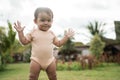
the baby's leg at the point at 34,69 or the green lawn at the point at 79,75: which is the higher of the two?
the baby's leg at the point at 34,69

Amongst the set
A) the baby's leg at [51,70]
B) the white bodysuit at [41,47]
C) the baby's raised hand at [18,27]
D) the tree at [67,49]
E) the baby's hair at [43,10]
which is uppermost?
the baby's hair at [43,10]

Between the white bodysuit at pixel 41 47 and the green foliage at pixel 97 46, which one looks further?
the green foliage at pixel 97 46

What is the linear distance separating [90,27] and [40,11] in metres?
37.6

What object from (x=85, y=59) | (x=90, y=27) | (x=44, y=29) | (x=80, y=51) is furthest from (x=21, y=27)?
(x=80, y=51)

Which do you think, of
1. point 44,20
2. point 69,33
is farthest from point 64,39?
point 44,20

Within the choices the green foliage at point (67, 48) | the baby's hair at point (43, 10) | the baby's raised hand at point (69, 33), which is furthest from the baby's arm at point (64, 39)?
the green foliage at point (67, 48)

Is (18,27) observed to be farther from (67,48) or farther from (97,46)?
(67,48)

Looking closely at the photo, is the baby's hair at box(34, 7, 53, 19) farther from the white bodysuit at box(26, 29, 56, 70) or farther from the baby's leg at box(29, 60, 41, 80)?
the baby's leg at box(29, 60, 41, 80)

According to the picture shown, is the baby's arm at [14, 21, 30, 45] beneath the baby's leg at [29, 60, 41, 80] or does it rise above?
above

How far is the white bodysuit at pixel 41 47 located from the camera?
4098mm

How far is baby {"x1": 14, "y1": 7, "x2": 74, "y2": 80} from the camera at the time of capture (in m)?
4.07

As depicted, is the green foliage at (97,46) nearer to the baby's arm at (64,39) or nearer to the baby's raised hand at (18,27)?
Answer: the baby's arm at (64,39)

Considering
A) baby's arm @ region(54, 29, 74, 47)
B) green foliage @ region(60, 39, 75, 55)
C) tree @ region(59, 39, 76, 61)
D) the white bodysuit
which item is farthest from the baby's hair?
green foliage @ region(60, 39, 75, 55)

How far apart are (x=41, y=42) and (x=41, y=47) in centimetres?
7
